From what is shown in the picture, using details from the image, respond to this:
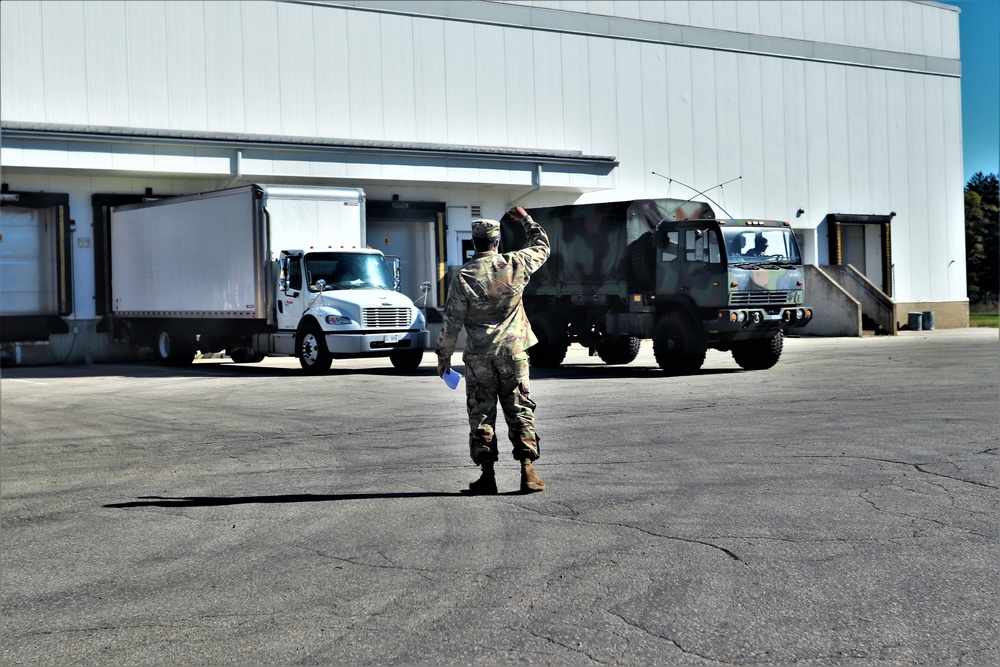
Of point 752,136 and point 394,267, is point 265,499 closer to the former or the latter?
point 394,267

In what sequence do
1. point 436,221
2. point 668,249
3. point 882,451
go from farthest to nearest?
point 436,221, point 668,249, point 882,451

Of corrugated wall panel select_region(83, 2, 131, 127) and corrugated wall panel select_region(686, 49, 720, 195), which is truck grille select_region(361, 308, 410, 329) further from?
corrugated wall panel select_region(686, 49, 720, 195)

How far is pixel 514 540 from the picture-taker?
6.82 metres

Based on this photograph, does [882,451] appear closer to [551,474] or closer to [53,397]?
[551,474]

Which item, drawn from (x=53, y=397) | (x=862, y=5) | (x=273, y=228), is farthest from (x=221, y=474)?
(x=862, y=5)

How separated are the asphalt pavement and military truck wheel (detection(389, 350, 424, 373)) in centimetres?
784

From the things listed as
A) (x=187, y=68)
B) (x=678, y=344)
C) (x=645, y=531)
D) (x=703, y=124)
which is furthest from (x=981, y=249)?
(x=645, y=531)

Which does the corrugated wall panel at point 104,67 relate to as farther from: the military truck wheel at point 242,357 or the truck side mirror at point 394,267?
the truck side mirror at point 394,267

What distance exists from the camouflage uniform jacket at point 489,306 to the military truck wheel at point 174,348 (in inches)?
687

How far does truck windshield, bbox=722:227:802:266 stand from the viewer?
65.7 ft

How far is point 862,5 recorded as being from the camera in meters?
41.3

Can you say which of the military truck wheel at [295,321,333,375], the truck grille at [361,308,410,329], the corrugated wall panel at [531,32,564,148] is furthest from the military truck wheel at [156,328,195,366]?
the corrugated wall panel at [531,32,564,148]

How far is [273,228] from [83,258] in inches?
285

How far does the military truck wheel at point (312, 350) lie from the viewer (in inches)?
851
